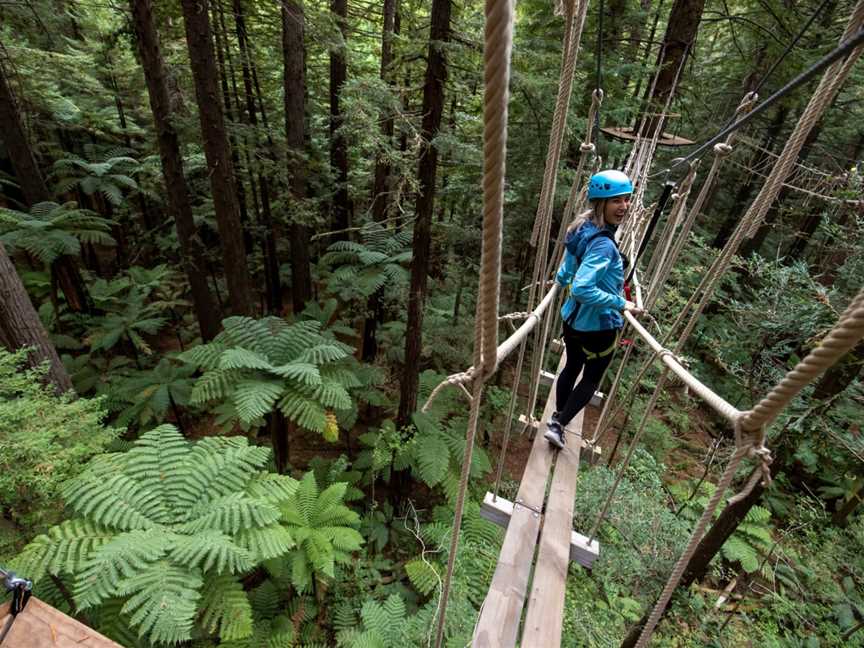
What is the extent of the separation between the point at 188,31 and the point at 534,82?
3.01m

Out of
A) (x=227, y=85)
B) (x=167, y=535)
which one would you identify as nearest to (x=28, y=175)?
(x=227, y=85)

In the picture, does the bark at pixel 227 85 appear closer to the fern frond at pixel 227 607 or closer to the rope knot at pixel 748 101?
the fern frond at pixel 227 607

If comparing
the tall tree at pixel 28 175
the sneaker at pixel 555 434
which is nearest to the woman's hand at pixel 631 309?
the sneaker at pixel 555 434

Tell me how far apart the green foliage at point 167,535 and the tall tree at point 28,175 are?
4.19 metres

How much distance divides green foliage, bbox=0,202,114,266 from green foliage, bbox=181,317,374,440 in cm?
237

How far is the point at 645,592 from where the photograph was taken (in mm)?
3826

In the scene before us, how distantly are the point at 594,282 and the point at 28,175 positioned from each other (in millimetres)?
6945

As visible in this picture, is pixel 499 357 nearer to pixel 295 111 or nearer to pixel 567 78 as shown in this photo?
pixel 567 78

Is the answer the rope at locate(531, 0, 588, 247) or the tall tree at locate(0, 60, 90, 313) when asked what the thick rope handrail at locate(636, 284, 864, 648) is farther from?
the tall tree at locate(0, 60, 90, 313)

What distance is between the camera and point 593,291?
1885 millimetres

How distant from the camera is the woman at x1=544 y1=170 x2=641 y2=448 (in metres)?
1.90

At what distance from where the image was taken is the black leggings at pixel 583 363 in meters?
2.14

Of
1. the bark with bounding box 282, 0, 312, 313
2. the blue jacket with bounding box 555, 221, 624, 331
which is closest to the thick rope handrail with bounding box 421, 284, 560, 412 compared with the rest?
the blue jacket with bounding box 555, 221, 624, 331

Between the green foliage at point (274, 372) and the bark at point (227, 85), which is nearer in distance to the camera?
the green foliage at point (274, 372)
